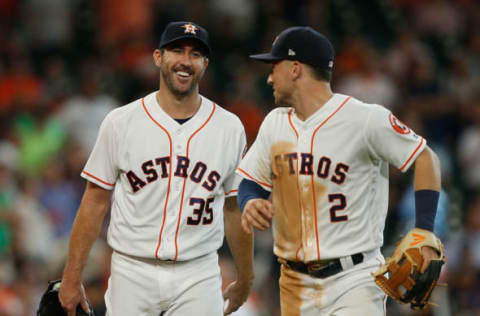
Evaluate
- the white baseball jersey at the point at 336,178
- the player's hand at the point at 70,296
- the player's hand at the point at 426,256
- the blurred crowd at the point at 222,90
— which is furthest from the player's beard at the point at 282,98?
the blurred crowd at the point at 222,90

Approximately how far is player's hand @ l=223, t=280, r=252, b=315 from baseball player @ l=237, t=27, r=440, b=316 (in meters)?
0.39

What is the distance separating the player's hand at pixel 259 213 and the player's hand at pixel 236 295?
75 centimetres

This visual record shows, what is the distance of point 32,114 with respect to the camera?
9.75 m

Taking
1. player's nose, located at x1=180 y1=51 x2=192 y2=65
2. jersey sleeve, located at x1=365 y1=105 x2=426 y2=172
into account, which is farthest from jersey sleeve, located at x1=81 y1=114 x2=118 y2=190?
jersey sleeve, located at x1=365 y1=105 x2=426 y2=172

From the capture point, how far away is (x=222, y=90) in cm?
1020

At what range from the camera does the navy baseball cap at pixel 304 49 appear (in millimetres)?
4492

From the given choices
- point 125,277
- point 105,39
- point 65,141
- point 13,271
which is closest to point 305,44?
point 125,277

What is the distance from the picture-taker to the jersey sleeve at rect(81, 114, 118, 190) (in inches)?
182

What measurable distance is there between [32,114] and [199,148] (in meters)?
5.50

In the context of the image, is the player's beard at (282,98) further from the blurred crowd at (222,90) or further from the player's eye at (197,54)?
the blurred crowd at (222,90)

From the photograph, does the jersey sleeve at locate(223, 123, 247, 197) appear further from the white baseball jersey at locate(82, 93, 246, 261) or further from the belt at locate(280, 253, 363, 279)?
the belt at locate(280, 253, 363, 279)

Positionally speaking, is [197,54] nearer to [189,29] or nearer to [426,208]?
[189,29]

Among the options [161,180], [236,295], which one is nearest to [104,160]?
[161,180]

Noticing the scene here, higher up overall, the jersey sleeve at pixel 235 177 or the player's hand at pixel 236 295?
the jersey sleeve at pixel 235 177
